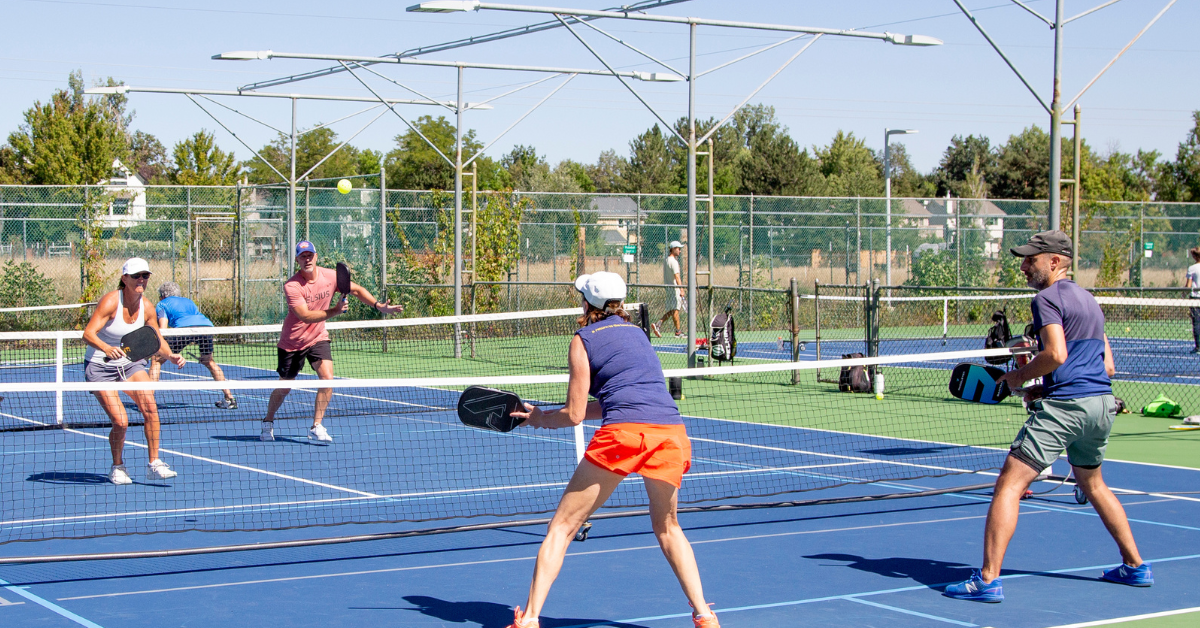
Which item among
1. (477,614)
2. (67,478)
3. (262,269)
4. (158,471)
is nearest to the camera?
(477,614)

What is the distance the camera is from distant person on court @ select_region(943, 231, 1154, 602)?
19.6 ft

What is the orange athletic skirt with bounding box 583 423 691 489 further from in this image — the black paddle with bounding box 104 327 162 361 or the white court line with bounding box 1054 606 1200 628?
the black paddle with bounding box 104 327 162 361

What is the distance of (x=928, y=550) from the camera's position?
284 inches

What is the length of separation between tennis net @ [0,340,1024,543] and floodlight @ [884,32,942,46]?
4.07m

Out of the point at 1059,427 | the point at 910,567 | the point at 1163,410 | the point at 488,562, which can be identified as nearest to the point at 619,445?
the point at 488,562

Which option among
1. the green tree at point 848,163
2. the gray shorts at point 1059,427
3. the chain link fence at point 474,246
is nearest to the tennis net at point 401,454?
the gray shorts at point 1059,427

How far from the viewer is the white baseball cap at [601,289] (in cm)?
529

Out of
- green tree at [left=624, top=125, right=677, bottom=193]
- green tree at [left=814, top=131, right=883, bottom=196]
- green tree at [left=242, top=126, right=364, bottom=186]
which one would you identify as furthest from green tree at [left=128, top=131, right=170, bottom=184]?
green tree at [left=814, top=131, right=883, bottom=196]

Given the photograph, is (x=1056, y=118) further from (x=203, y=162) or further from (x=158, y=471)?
(x=203, y=162)

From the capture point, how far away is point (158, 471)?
9523 mm

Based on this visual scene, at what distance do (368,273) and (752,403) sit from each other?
1268cm

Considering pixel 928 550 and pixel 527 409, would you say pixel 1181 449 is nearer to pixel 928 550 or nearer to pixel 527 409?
pixel 928 550

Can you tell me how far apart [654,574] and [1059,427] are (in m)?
2.14

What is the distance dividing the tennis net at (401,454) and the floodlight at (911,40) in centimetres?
Answer: 407
